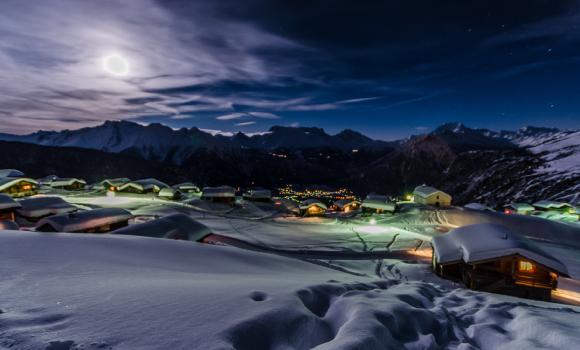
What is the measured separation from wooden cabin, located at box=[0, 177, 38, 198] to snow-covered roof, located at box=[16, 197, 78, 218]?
1020 inches

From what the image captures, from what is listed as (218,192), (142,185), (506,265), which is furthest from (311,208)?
(142,185)

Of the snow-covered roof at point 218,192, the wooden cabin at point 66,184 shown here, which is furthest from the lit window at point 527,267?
the wooden cabin at point 66,184

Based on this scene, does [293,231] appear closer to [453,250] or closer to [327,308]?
[453,250]

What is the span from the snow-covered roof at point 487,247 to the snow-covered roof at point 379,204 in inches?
1558

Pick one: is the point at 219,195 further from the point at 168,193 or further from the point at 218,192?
the point at 168,193

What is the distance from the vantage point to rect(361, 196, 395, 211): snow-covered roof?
212 ft

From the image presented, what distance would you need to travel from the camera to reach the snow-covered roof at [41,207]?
36.3 meters

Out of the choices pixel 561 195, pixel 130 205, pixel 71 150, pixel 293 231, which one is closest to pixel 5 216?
pixel 130 205

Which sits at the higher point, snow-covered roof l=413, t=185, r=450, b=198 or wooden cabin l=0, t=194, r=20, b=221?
snow-covered roof l=413, t=185, r=450, b=198

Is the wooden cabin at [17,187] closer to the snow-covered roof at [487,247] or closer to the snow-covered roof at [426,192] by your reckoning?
the snow-covered roof at [487,247]

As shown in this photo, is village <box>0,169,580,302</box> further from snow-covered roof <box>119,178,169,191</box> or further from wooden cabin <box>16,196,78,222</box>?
snow-covered roof <box>119,178,169,191</box>

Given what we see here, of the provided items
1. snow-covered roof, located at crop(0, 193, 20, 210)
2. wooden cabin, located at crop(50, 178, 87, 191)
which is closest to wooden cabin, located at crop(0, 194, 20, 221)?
snow-covered roof, located at crop(0, 193, 20, 210)

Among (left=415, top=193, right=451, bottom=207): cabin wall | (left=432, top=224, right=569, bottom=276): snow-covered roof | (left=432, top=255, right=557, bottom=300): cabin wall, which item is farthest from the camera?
(left=415, top=193, right=451, bottom=207): cabin wall

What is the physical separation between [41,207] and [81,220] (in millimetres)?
16186
